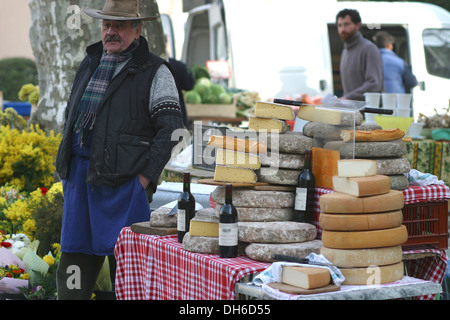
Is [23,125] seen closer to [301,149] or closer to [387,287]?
[301,149]

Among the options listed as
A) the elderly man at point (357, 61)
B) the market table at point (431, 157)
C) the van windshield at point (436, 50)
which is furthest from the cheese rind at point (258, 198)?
the van windshield at point (436, 50)

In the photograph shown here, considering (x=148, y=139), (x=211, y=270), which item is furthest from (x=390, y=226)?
(x=148, y=139)

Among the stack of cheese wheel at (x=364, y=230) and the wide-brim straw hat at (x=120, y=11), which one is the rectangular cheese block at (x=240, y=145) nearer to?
the stack of cheese wheel at (x=364, y=230)

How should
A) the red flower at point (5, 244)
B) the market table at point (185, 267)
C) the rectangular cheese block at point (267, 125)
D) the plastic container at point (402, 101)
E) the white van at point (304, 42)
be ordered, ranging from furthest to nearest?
Result: the white van at point (304, 42)
the plastic container at point (402, 101)
the red flower at point (5, 244)
the rectangular cheese block at point (267, 125)
the market table at point (185, 267)

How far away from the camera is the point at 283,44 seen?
1155 centimetres

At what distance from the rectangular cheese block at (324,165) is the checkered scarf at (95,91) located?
1413 millimetres

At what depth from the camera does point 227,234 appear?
327 centimetres

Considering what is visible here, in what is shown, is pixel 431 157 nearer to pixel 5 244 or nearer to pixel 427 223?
pixel 427 223

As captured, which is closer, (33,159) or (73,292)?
(73,292)

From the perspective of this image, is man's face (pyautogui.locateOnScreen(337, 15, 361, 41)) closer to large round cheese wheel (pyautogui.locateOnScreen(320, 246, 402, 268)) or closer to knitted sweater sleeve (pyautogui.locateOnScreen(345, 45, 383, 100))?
knitted sweater sleeve (pyautogui.locateOnScreen(345, 45, 383, 100))

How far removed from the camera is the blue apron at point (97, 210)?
14.2ft

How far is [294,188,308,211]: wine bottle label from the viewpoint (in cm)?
351

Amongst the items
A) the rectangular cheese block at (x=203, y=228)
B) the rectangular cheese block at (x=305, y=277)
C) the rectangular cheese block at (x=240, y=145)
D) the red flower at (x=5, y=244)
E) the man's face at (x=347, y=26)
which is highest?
the man's face at (x=347, y=26)
